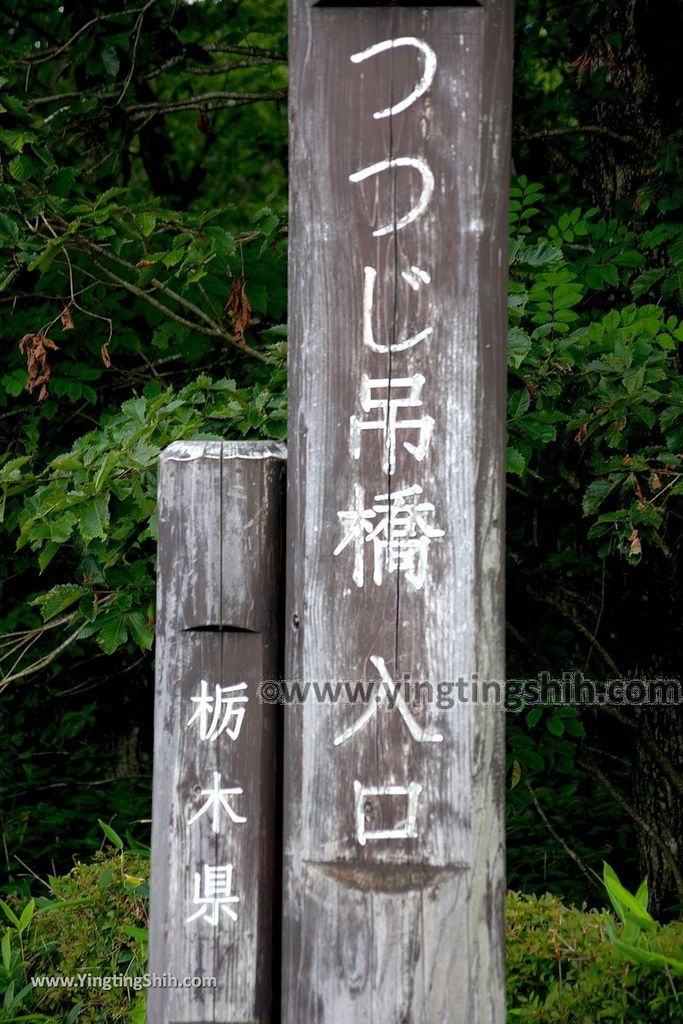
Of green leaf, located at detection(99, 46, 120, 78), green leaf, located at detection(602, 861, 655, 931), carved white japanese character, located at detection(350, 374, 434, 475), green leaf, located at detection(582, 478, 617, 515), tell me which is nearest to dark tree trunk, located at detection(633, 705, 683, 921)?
green leaf, located at detection(602, 861, 655, 931)

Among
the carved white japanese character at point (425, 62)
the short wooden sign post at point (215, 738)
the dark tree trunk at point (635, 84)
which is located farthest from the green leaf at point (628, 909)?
the dark tree trunk at point (635, 84)

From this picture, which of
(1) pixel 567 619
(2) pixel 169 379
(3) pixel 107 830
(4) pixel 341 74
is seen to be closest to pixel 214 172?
(2) pixel 169 379

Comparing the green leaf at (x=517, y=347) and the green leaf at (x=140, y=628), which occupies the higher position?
the green leaf at (x=517, y=347)

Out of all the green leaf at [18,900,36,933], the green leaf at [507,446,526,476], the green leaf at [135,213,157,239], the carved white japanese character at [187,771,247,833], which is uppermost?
the green leaf at [135,213,157,239]

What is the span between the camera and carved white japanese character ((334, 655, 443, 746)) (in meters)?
1.75

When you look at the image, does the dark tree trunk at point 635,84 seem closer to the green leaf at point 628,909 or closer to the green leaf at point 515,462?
the green leaf at point 515,462

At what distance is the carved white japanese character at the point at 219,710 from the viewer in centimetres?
188

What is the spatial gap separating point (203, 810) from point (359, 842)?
0.99ft

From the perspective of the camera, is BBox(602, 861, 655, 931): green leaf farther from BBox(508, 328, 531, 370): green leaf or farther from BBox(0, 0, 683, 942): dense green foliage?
BBox(508, 328, 531, 370): green leaf

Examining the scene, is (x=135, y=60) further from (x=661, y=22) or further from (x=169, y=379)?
(x=661, y=22)

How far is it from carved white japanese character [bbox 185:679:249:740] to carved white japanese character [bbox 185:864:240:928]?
0.24 metres

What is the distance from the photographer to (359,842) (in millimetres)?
1759

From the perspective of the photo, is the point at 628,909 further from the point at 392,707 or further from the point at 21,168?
the point at 21,168

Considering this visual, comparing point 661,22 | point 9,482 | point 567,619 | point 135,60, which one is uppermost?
point 661,22
